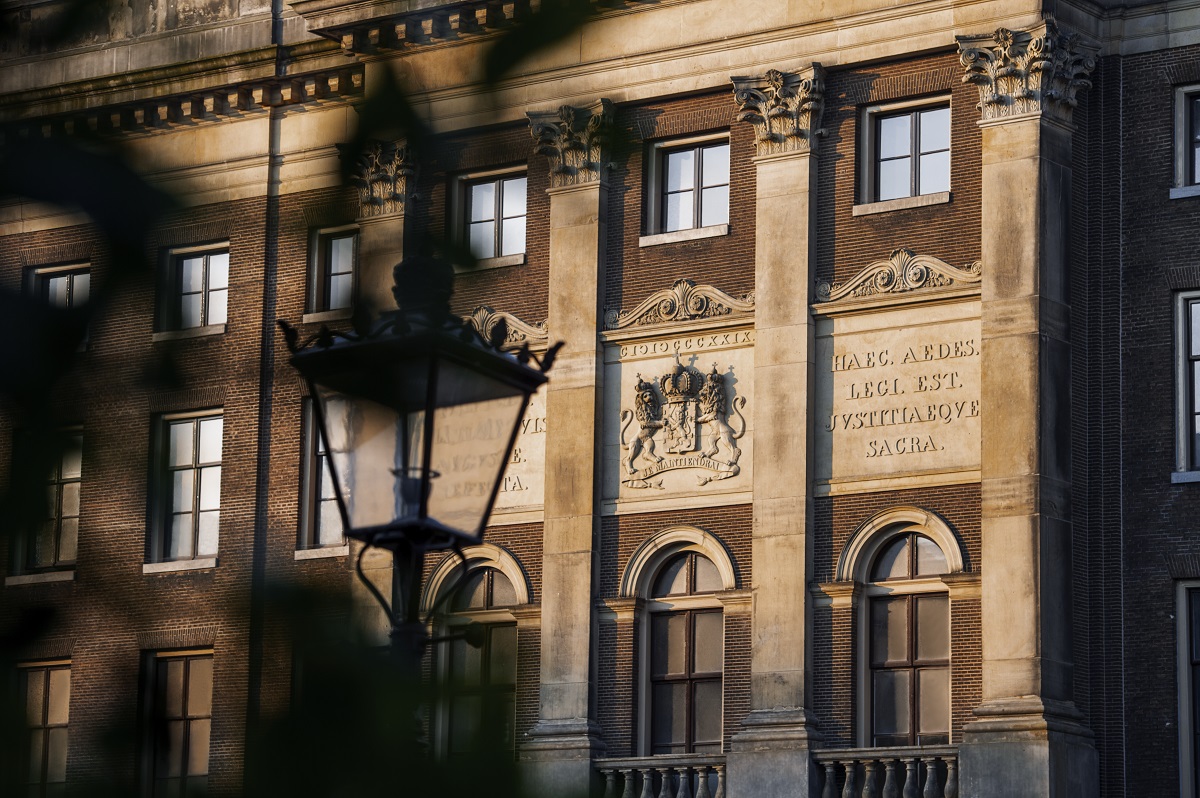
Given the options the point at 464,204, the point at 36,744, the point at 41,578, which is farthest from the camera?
the point at 41,578

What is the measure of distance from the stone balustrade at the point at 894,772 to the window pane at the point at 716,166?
6.83 metres

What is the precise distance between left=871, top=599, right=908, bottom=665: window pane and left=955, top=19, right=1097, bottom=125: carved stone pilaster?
540cm

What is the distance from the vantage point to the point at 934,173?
25297 millimetres

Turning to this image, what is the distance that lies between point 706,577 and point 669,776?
235 cm

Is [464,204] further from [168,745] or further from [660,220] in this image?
[660,220]

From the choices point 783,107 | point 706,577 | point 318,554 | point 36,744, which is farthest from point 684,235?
point 36,744

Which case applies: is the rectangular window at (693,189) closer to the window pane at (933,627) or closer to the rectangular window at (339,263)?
the window pane at (933,627)

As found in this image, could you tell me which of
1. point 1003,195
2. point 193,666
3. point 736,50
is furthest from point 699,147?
point 193,666

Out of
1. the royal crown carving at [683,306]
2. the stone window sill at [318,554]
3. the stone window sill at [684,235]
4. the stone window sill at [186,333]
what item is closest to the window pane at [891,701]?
the royal crown carving at [683,306]

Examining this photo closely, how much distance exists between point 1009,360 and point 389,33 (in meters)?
20.1

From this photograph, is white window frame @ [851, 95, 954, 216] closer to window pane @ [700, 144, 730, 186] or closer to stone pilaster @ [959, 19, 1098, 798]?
stone pilaster @ [959, 19, 1098, 798]

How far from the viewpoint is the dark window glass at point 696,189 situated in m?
26.6

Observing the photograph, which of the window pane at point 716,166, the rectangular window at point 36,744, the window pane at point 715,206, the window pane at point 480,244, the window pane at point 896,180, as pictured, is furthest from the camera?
the window pane at point 716,166

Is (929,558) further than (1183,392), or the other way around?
(929,558)
